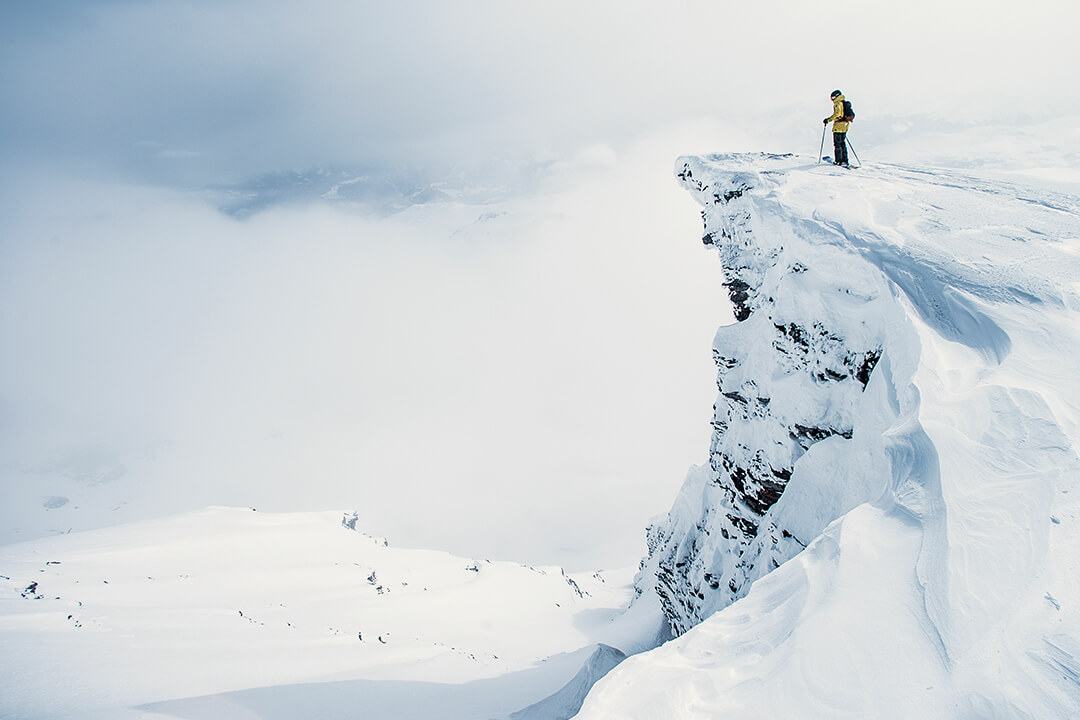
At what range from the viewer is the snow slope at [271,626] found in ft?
41.8

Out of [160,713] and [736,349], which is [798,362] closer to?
[736,349]

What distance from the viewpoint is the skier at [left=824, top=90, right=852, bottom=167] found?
586 inches

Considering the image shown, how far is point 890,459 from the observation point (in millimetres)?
6578

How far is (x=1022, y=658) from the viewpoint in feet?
11.4

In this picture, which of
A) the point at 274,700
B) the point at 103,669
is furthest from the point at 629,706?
the point at 103,669

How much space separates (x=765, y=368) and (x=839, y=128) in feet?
26.6

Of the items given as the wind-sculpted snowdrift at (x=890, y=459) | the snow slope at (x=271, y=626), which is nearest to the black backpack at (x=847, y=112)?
the wind-sculpted snowdrift at (x=890, y=459)

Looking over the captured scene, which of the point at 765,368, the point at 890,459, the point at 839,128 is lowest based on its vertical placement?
the point at 765,368

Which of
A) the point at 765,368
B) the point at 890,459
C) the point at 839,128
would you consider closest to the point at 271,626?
the point at 765,368

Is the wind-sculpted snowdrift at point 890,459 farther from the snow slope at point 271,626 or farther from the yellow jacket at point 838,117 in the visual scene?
the snow slope at point 271,626

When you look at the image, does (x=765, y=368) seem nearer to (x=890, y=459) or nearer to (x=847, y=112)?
(x=890, y=459)

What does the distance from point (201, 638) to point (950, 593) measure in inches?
870

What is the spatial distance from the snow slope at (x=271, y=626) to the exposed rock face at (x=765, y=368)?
25.8 feet

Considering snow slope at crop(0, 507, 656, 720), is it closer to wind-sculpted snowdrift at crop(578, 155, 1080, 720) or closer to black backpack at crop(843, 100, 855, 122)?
wind-sculpted snowdrift at crop(578, 155, 1080, 720)
